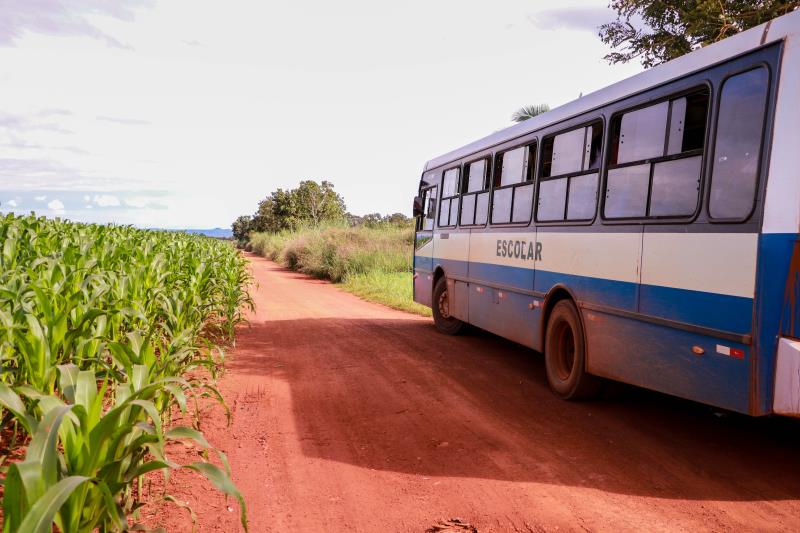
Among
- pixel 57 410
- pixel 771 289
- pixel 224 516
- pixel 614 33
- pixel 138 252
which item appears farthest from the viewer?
pixel 614 33

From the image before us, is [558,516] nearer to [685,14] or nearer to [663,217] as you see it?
[663,217]

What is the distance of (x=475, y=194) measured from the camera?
10812mm

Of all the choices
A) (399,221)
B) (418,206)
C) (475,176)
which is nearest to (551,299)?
(475,176)

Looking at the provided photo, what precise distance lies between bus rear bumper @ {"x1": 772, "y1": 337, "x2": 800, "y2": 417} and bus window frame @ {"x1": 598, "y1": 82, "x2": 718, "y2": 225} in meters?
1.31

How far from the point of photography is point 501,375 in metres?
8.75

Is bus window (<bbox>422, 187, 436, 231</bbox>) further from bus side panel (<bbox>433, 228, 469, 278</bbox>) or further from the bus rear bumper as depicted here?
the bus rear bumper

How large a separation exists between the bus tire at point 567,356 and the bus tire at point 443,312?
4.06 m

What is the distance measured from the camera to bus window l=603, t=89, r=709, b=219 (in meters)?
5.75

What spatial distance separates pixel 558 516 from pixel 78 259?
5.76 m

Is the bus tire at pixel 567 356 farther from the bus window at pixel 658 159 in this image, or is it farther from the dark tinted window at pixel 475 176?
the dark tinted window at pixel 475 176

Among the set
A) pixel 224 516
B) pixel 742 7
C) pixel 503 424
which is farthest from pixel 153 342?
pixel 742 7

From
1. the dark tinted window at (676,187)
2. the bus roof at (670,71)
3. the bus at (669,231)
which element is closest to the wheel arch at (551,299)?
A: the bus at (669,231)

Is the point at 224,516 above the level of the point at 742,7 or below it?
below

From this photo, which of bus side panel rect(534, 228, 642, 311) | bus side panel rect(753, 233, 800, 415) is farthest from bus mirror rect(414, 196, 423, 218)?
bus side panel rect(753, 233, 800, 415)
